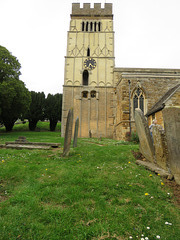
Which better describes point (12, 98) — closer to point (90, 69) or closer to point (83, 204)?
point (90, 69)

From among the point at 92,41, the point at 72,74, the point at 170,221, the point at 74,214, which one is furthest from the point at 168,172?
the point at 92,41

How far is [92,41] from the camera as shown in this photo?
23516 mm

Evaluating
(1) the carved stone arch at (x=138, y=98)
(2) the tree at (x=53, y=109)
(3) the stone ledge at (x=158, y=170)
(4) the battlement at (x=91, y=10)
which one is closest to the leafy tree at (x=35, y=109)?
(2) the tree at (x=53, y=109)

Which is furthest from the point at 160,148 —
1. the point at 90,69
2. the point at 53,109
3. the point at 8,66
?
the point at 53,109

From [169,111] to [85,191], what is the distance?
3.06m

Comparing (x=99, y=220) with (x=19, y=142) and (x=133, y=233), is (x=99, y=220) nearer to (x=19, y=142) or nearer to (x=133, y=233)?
(x=133, y=233)

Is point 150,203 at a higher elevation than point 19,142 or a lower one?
lower

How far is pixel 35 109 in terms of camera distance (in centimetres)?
3319

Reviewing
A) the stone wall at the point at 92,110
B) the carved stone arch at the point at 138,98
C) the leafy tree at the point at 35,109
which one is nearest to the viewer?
the carved stone arch at the point at 138,98

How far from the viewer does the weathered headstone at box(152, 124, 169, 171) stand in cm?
406

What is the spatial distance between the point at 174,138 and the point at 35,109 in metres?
33.4

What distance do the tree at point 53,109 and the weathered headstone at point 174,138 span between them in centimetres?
3278

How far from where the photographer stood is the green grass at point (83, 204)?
196 cm

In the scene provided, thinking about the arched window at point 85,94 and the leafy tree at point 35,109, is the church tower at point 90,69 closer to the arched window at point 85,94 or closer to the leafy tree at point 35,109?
the arched window at point 85,94
